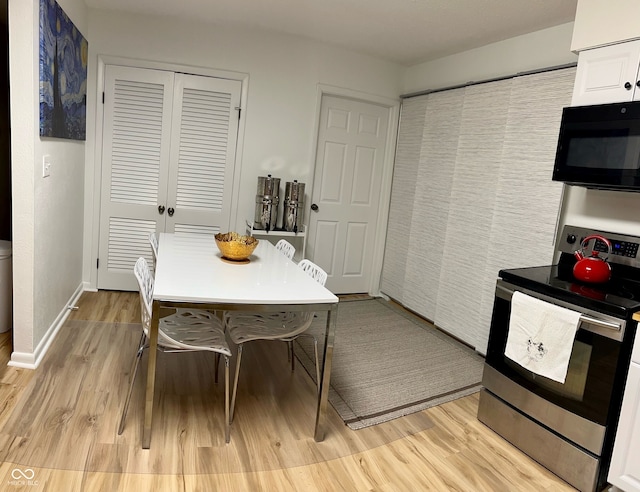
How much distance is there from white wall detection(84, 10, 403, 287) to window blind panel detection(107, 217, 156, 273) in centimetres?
15

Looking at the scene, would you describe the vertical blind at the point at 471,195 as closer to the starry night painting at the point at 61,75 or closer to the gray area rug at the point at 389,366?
the gray area rug at the point at 389,366

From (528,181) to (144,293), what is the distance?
2.54m

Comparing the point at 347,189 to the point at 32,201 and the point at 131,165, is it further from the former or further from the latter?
the point at 32,201

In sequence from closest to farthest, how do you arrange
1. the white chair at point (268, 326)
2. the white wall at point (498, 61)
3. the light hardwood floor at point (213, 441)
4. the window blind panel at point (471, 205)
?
the light hardwood floor at point (213, 441) → the white chair at point (268, 326) → the white wall at point (498, 61) → the window blind panel at point (471, 205)

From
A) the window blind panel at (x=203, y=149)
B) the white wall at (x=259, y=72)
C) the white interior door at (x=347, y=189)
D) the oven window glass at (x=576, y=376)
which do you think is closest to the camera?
the oven window glass at (x=576, y=376)

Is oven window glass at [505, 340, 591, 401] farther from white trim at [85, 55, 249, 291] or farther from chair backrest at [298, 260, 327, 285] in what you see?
white trim at [85, 55, 249, 291]

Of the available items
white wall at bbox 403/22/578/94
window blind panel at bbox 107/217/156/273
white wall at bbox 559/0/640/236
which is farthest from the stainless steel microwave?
window blind panel at bbox 107/217/156/273

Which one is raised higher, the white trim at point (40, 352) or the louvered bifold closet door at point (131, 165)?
the louvered bifold closet door at point (131, 165)

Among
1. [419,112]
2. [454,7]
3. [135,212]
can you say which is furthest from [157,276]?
[419,112]

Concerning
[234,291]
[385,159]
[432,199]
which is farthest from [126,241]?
[432,199]

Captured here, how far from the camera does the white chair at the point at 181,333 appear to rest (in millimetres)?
2135

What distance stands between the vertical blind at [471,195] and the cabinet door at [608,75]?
0.52 metres

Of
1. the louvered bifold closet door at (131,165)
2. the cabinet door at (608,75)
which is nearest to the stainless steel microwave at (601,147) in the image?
the cabinet door at (608,75)

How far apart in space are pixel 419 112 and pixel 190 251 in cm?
271
